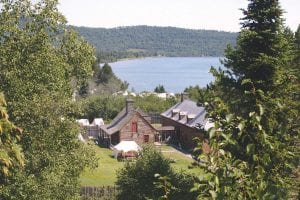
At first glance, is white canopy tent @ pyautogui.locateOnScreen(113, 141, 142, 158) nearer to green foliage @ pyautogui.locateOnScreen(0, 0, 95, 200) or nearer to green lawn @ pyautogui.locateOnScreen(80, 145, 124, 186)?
green lawn @ pyautogui.locateOnScreen(80, 145, 124, 186)

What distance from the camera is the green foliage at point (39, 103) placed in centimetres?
1873

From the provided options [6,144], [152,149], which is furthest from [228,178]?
[152,149]

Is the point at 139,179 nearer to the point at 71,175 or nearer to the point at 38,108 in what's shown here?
the point at 71,175

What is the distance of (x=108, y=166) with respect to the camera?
150ft

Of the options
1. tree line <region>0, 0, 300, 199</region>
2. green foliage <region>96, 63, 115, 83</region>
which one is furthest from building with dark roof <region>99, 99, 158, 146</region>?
green foliage <region>96, 63, 115, 83</region>

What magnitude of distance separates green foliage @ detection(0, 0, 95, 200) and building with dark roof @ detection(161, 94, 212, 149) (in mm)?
32830

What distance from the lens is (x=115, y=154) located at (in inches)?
1989

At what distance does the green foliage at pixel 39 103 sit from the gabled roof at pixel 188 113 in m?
32.9

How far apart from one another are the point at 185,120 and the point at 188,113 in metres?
1.49

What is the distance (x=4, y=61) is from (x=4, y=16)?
87.8 inches

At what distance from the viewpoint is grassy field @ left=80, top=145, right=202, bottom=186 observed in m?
37.3

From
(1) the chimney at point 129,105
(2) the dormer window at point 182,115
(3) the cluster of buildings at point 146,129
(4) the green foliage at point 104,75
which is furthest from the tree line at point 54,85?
(4) the green foliage at point 104,75

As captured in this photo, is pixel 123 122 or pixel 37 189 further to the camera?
pixel 123 122

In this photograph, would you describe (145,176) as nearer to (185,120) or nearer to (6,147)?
(6,147)
